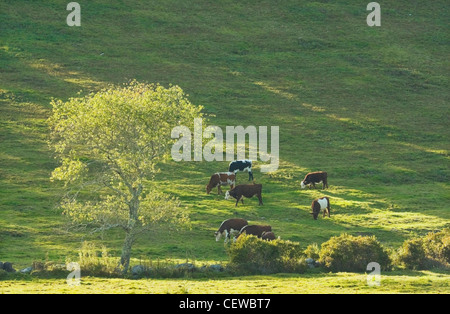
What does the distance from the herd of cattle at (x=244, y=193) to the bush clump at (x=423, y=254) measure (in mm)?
6101

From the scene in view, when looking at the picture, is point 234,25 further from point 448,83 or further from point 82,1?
point 448,83

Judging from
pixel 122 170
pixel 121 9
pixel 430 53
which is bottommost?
pixel 122 170

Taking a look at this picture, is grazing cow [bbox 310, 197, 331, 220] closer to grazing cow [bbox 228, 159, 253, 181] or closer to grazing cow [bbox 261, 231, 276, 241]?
grazing cow [bbox 261, 231, 276, 241]

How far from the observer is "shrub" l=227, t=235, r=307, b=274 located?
3122 cm

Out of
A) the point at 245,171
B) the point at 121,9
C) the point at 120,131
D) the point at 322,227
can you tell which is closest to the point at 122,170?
the point at 120,131

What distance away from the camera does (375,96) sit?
7969cm

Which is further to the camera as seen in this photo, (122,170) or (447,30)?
(447,30)

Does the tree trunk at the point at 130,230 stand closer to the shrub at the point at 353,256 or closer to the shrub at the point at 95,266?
the shrub at the point at 95,266

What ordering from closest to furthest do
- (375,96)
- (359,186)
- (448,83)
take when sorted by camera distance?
(359,186) < (375,96) < (448,83)

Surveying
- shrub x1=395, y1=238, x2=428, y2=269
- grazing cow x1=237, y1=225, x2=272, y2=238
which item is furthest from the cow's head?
shrub x1=395, y1=238, x2=428, y2=269

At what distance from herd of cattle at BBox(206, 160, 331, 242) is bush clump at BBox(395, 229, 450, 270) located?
6101 mm

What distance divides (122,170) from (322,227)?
44.0 ft

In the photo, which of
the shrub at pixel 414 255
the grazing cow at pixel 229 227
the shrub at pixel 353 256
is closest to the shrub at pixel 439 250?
the shrub at pixel 414 255

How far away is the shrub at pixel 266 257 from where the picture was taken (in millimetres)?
31219
